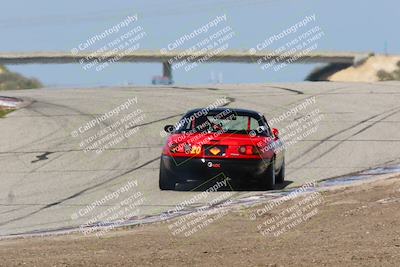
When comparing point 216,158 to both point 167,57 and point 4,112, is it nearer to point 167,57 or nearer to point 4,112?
point 4,112

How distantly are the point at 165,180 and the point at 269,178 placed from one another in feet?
5.19

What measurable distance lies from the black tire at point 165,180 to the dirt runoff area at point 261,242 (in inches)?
109

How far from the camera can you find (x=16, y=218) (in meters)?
13.3

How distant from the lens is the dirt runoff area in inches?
325

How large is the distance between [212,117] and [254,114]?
2.44 ft

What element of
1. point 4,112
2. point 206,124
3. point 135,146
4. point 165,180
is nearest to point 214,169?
point 165,180

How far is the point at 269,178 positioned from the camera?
15.2m

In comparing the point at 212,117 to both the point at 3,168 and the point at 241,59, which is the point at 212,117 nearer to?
the point at 3,168

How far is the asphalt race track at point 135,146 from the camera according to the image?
14633 mm

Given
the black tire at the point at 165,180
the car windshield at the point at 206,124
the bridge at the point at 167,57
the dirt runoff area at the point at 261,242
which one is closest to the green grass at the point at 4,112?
the car windshield at the point at 206,124

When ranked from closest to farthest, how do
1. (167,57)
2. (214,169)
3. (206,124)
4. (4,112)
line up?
1. (214,169)
2. (206,124)
3. (4,112)
4. (167,57)

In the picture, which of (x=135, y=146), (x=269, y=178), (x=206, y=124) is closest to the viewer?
(x=269, y=178)

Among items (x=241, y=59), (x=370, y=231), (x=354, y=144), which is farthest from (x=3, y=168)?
(x=241, y=59)

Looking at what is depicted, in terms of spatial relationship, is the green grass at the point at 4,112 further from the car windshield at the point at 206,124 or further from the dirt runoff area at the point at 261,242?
the dirt runoff area at the point at 261,242
